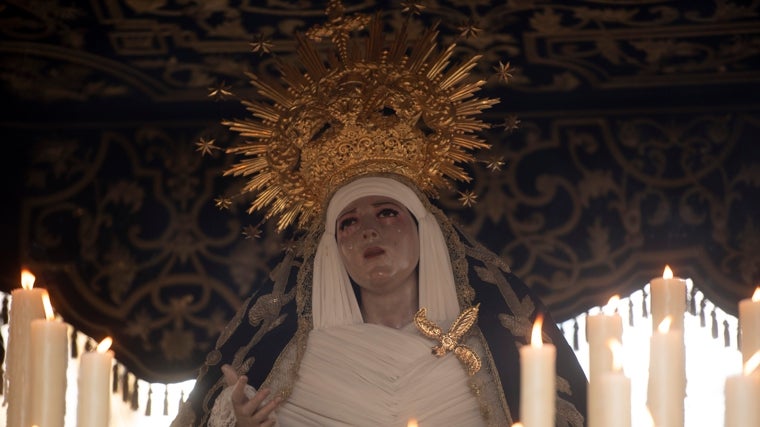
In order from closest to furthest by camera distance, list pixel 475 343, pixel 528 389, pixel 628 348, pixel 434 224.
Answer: pixel 528 389 < pixel 475 343 < pixel 434 224 < pixel 628 348

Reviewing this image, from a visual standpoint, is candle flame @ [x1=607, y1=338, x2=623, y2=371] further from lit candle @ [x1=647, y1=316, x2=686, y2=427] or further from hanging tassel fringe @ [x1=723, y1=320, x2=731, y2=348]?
hanging tassel fringe @ [x1=723, y1=320, x2=731, y2=348]

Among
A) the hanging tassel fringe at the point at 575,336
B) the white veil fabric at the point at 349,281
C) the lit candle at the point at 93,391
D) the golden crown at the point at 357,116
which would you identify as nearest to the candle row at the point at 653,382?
the lit candle at the point at 93,391

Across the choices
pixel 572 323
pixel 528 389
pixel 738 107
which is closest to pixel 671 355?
pixel 528 389

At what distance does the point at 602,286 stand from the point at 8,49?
2.29 metres

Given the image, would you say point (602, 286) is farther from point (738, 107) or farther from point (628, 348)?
point (738, 107)

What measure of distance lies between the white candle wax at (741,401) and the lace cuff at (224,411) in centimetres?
246

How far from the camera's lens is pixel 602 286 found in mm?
5238

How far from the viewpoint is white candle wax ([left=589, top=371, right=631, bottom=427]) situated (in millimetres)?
1707

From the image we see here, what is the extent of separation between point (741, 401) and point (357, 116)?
9.94 feet

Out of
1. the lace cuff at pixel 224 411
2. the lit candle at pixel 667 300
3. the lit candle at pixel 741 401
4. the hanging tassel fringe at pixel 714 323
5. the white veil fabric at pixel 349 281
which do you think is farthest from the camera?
the hanging tassel fringe at pixel 714 323

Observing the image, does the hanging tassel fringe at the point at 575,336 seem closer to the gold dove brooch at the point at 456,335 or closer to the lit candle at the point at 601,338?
the gold dove brooch at the point at 456,335

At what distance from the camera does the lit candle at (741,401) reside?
5.53 ft

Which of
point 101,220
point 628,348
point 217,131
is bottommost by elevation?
point 628,348

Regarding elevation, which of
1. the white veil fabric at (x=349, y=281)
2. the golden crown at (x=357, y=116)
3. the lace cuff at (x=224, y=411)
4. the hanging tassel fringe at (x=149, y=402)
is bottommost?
the lace cuff at (x=224, y=411)
